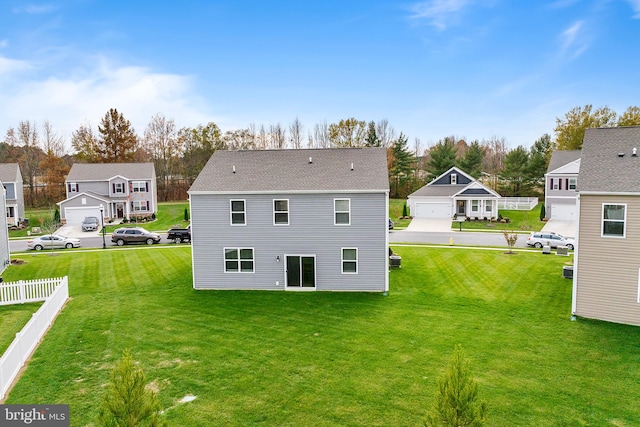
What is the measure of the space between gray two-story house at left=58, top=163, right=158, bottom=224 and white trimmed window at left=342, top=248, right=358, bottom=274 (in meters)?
40.1

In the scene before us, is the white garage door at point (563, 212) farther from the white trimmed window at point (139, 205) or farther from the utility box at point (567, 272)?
the white trimmed window at point (139, 205)

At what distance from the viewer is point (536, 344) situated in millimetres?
15484

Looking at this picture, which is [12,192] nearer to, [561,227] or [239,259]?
[239,259]

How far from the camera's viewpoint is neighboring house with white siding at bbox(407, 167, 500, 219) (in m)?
49.9

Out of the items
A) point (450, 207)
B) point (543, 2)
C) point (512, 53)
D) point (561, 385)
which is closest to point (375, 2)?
point (543, 2)

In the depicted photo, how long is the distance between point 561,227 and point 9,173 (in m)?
60.9

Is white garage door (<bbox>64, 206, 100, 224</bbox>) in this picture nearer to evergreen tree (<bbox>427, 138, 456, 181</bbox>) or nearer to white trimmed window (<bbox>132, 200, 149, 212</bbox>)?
white trimmed window (<bbox>132, 200, 149, 212</bbox>)

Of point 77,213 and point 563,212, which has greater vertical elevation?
point 77,213

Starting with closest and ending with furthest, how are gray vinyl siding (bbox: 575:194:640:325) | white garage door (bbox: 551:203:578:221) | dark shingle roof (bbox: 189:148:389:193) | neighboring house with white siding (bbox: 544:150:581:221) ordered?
gray vinyl siding (bbox: 575:194:640:325), dark shingle roof (bbox: 189:148:389:193), white garage door (bbox: 551:203:578:221), neighboring house with white siding (bbox: 544:150:581:221)

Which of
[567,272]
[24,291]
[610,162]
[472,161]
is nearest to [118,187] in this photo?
[24,291]

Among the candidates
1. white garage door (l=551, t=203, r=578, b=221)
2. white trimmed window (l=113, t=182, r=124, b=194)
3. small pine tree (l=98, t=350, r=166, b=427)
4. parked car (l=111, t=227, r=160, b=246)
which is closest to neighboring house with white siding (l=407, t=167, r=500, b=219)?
white garage door (l=551, t=203, r=578, b=221)

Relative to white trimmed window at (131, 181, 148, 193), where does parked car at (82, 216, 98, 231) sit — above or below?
below

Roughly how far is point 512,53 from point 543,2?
6.42 m

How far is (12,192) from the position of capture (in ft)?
161
